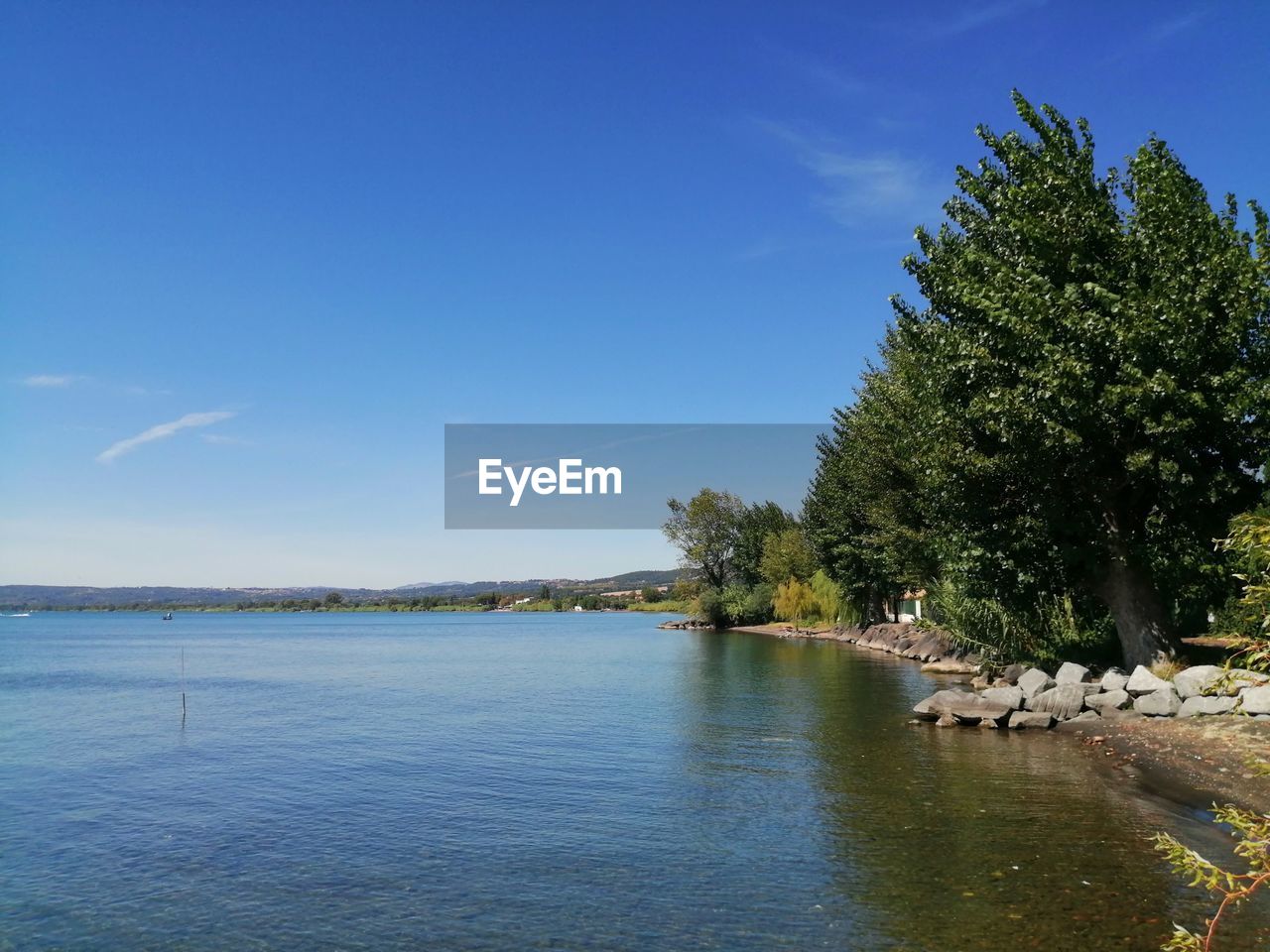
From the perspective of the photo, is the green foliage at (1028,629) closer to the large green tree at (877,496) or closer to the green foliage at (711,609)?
the large green tree at (877,496)

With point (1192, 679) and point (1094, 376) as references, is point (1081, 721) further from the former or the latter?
point (1094, 376)

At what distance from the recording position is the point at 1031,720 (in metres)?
24.8

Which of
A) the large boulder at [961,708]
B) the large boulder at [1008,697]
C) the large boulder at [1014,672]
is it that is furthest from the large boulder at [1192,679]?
the large boulder at [1014,672]

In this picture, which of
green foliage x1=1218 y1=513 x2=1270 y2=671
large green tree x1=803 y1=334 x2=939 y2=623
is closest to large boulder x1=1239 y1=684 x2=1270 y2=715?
large green tree x1=803 y1=334 x2=939 y2=623

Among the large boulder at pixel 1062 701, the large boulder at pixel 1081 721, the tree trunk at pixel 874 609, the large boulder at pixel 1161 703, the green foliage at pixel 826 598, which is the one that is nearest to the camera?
the large boulder at pixel 1161 703

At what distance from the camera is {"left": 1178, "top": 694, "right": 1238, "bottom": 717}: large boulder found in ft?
67.3

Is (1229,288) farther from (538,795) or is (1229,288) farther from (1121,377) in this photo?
(538,795)

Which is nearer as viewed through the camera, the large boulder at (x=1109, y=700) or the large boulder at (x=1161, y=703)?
the large boulder at (x=1161, y=703)

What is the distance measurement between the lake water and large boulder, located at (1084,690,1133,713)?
2557mm

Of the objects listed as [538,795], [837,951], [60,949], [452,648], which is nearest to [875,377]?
[538,795]

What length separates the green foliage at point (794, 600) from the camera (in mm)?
94750

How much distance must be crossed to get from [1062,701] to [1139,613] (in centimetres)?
355

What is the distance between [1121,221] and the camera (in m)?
25.0

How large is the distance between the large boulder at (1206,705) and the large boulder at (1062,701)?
3.24 m
